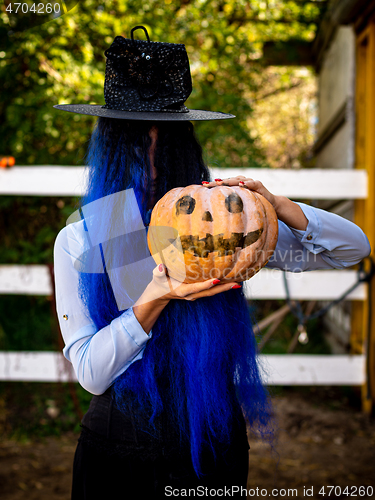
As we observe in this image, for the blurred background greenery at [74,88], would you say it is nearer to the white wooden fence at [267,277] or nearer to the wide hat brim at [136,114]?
the white wooden fence at [267,277]

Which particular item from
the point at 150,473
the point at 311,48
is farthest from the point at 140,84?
the point at 311,48

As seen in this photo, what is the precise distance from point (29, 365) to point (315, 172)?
8.31 ft

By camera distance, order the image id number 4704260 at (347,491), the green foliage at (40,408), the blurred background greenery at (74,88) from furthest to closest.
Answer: the blurred background greenery at (74,88), the green foliage at (40,408), the image id number 4704260 at (347,491)

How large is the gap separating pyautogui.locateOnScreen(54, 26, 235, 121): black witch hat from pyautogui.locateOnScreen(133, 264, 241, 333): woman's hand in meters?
0.46

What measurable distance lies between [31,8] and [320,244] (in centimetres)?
303

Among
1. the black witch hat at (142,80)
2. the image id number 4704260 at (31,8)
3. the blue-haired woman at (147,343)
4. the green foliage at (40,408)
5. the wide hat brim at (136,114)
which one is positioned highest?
the image id number 4704260 at (31,8)

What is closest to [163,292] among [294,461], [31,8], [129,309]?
[129,309]

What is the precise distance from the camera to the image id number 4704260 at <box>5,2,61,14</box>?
3.01 metres

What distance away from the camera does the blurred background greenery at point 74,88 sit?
3.29m

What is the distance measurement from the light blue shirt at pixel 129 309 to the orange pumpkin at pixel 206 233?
0.65ft
